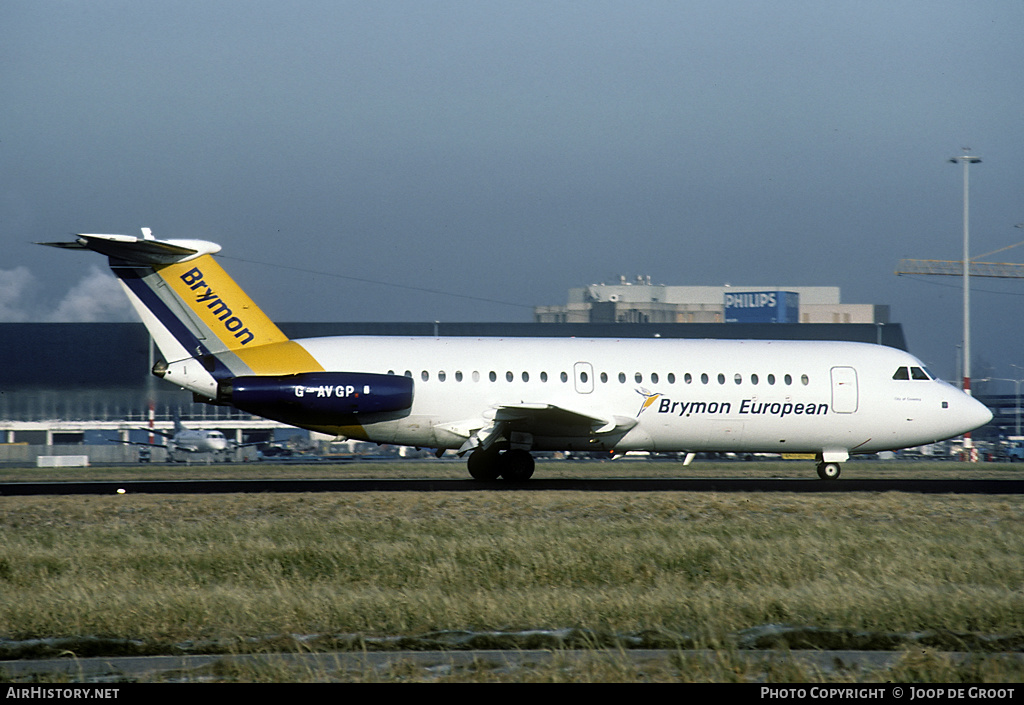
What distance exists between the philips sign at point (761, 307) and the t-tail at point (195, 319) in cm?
7362

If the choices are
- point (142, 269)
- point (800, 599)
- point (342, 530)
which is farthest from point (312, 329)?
point (800, 599)

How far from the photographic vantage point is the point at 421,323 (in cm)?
5328

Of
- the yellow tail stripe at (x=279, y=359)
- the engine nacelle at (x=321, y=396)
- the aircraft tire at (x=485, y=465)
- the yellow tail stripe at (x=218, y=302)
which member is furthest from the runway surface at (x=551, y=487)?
the yellow tail stripe at (x=218, y=302)

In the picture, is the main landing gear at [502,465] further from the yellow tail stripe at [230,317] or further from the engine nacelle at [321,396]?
the yellow tail stripe at [230,317]

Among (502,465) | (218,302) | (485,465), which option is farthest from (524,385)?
(218,302)

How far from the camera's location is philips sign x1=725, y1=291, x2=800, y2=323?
303 ft

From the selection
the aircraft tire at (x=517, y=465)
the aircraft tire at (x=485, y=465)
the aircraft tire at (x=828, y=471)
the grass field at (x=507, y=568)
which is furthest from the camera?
the aircraft tire at (x=828, y=471)

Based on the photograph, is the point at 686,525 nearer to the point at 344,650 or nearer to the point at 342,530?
the point at 342,530

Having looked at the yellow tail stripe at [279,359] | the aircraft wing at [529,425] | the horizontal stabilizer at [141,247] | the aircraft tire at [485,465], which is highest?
the horizontal stabilizer at [141,247]

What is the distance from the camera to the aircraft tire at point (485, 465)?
24.5m

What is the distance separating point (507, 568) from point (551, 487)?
1115cm

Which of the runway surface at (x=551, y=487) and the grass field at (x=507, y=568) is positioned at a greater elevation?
the grass field at (x=507, y=568)

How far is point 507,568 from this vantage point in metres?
12.2

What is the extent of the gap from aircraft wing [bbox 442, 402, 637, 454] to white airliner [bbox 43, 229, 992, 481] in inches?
1.6
